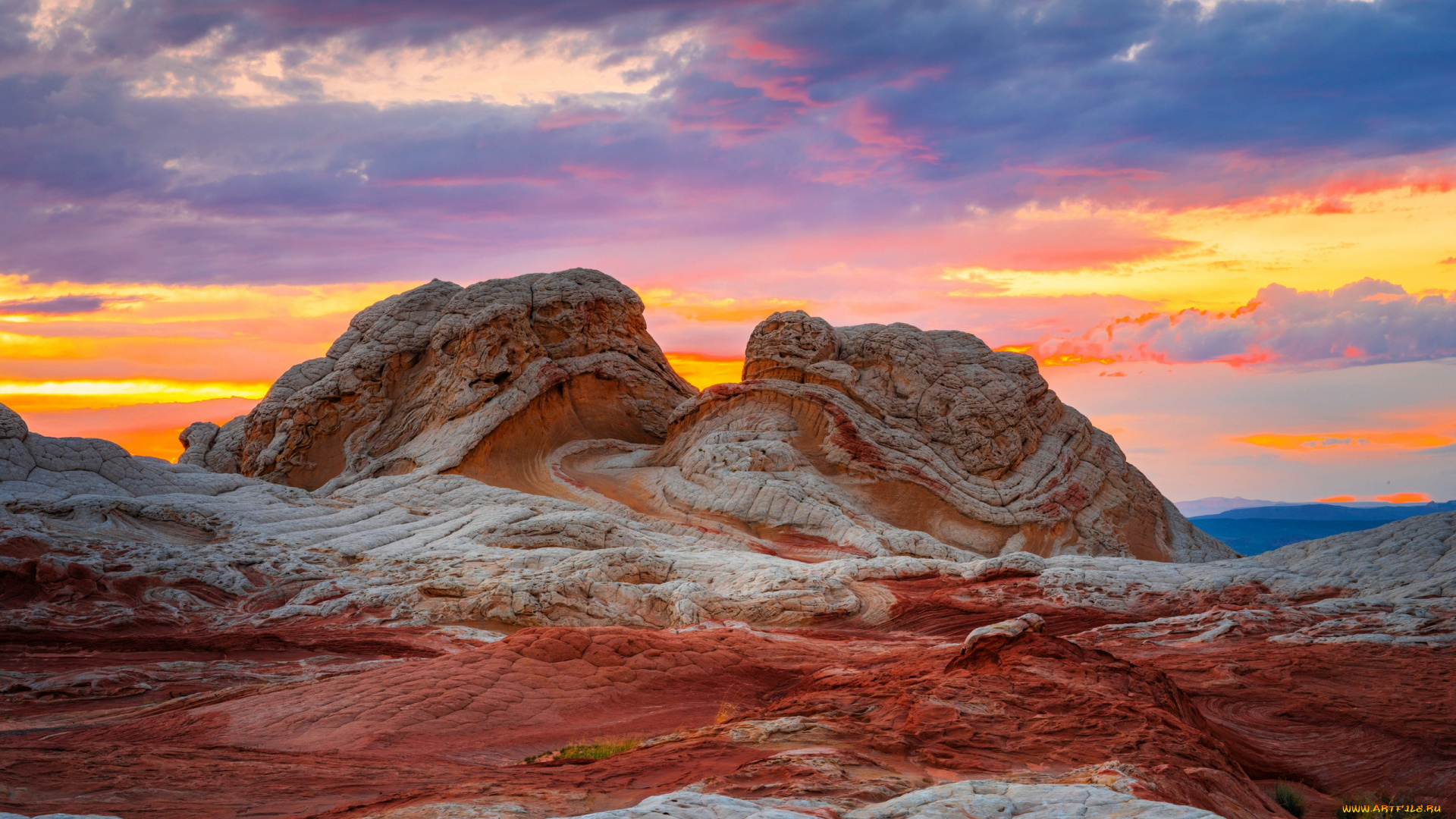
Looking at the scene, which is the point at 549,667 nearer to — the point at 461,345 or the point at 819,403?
the point at 819,403

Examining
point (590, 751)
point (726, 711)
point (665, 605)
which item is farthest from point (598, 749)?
point (665, 605)

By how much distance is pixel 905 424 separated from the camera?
34375 millimetres

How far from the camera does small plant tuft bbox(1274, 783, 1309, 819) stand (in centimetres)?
1070

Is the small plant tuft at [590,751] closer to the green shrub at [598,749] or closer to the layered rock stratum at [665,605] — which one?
the green shrub at [598,749]

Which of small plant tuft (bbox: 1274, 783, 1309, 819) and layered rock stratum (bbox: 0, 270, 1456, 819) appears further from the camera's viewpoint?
small plant tuft (bbox: 1274, 783, 1309, 819)

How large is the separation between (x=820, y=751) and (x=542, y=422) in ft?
93.9

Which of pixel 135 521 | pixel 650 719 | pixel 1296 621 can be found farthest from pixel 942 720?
pixel 135 521

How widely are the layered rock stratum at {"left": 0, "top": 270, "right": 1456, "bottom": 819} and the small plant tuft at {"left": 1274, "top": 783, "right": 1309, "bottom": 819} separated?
43 cm

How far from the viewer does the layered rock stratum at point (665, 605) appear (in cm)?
931

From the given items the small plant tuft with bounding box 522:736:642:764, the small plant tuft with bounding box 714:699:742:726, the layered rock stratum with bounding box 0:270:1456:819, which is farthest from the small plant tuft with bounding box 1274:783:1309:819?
the small plant tuft with bounding box 522:736:642:764

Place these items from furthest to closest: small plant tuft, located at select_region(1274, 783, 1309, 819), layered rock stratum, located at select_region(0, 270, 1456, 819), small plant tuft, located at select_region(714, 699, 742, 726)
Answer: small plant tuft, located at select_region(714, 699, 742, 726), small plant tuft, located at select_region(1274, 783, 1309, 819), layered rock stratum, located at select_region(0, 270, 1456, 819)

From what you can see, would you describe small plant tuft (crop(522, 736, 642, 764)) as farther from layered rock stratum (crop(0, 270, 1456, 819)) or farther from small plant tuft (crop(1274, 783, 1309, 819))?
small plant tuft (crop(1274, 783, 1309, 819))

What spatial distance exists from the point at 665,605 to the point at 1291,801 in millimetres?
11655

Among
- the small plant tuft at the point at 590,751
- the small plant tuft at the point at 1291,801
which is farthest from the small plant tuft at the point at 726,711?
the small plant tuft at the point at 1291,801
